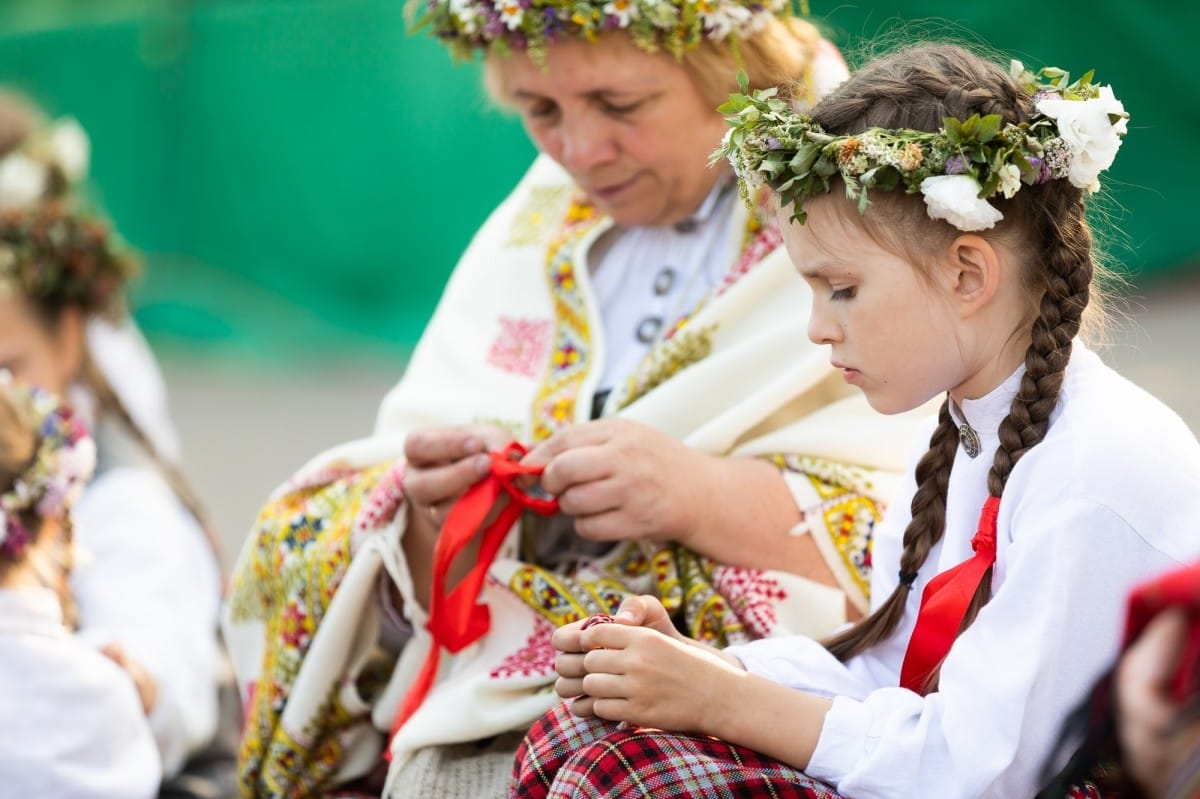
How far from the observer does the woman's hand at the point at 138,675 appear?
3.02 meters

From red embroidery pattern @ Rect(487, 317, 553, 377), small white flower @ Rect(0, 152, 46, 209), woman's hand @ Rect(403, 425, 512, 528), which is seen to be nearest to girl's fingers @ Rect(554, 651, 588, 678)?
woman's hand @ Rect(403, 425, 512, 528)

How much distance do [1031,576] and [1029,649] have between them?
0.09m

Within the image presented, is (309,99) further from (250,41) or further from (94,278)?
(94,278)

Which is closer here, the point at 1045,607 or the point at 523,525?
the point at 1045,607

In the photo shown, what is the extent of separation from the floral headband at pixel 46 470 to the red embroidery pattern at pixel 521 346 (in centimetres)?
85

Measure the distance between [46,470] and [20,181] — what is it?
3.56 feet

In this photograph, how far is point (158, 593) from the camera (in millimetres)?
3316

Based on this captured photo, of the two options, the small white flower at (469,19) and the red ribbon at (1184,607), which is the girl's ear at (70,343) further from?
the red ribbon at (1184,607)

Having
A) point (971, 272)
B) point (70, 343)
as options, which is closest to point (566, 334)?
point (971, 272)

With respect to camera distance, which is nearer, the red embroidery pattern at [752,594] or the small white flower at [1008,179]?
the small white flower at [1008,179]

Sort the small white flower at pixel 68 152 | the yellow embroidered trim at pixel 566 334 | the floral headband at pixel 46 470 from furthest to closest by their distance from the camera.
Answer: the small white flower at pixel 68 152 → the floral headband at pixel 46 470 → the yellow embroidered trim at pixel 566 334

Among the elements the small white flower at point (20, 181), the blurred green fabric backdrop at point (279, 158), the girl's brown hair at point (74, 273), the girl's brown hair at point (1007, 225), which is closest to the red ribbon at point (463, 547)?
the girl's brown hair at point (1007, 225)

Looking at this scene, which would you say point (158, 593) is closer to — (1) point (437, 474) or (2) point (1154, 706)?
(1) point (437, 474)

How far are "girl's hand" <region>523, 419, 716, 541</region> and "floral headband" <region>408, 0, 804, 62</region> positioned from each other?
2.18 ft
